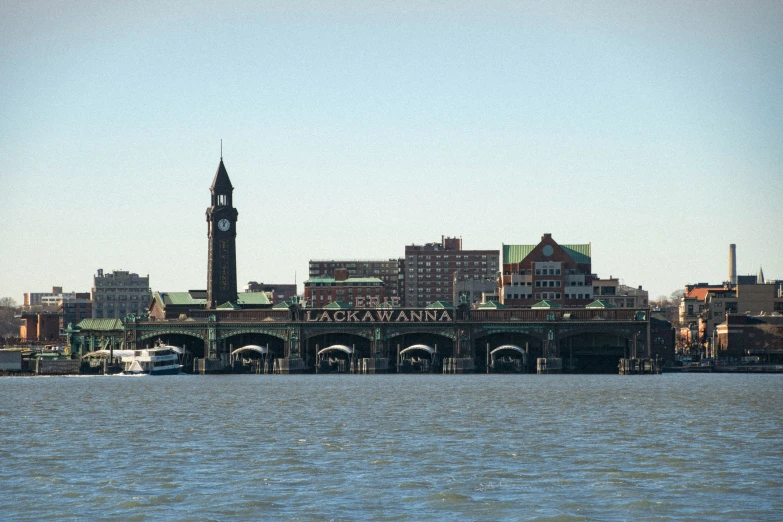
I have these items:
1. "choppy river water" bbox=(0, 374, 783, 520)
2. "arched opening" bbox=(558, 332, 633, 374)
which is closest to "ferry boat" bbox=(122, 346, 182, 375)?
"arched opening" bbox=(558, 332, 633, 374)

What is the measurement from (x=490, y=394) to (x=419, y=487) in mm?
73326

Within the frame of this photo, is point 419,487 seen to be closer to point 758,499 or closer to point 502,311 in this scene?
point 758,499

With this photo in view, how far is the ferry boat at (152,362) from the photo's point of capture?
636 feet

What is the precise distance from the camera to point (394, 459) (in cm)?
6144

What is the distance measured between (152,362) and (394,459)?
138 metres

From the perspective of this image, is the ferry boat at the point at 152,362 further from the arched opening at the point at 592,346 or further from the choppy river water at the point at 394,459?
the choppy river water at the point at 394,459

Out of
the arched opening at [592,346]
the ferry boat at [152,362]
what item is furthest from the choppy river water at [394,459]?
the arched opening at [592,346]

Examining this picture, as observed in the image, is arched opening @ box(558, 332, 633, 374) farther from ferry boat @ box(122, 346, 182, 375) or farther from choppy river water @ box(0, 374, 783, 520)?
choppy river water @ box(0, 374, 783, 520)

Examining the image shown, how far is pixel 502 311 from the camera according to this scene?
651ft

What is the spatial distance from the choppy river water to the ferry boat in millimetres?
79349

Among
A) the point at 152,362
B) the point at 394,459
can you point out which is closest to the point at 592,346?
the point at 152,362

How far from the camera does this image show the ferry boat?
19388 centimetres

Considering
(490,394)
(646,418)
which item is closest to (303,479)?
(646,418)

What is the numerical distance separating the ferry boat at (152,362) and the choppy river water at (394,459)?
7935cm
